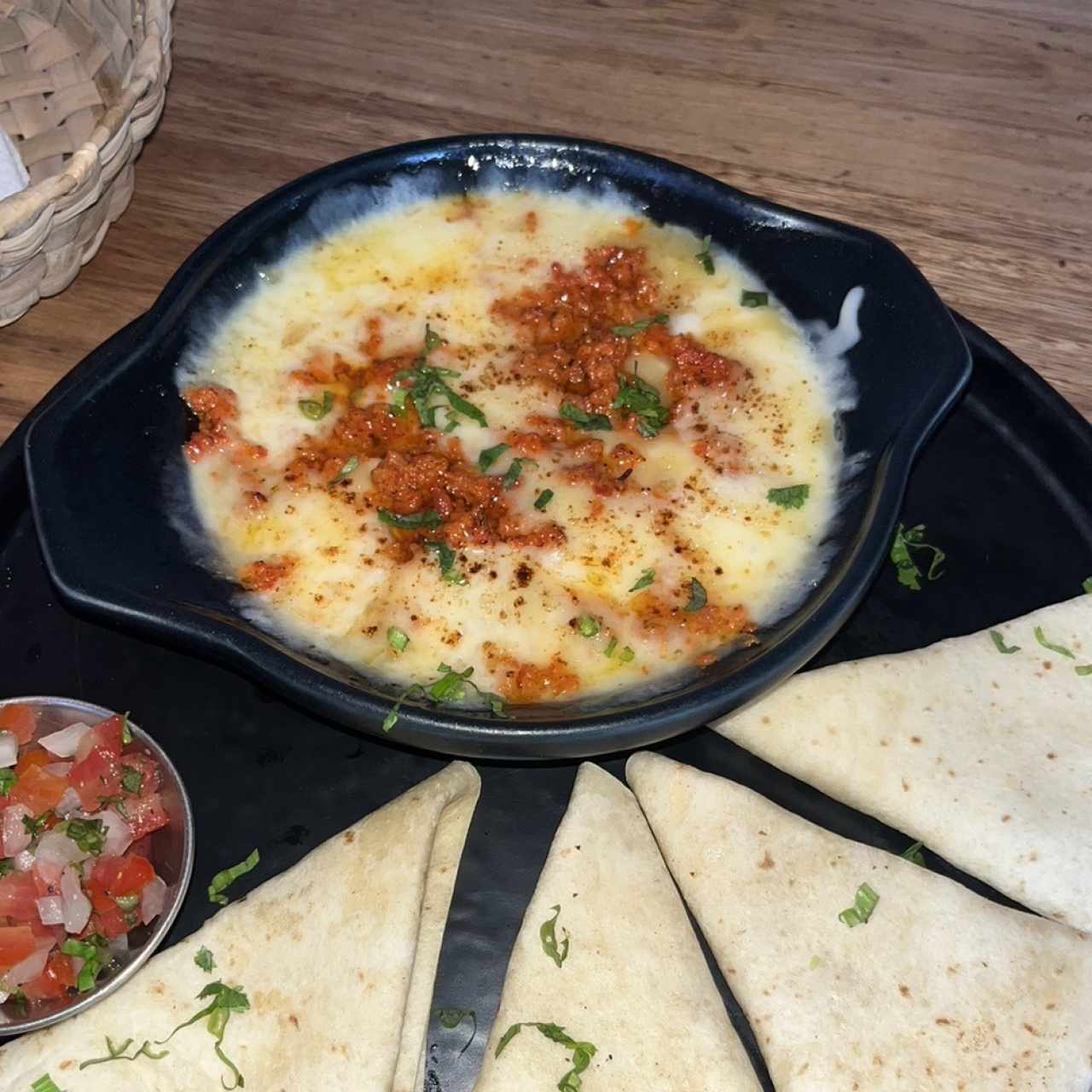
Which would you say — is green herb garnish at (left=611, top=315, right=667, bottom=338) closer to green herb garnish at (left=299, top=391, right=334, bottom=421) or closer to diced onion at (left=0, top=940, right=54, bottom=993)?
green herb garnish at (left=299, top=391, right=334, bottom=421)

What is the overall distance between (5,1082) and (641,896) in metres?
1.62

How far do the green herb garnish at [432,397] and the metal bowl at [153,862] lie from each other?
1.20 m

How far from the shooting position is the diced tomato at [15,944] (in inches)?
122

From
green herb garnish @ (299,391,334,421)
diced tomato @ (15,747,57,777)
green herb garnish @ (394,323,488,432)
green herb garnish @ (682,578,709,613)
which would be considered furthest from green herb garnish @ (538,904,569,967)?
green herb garnish @ (299,391,334,421)

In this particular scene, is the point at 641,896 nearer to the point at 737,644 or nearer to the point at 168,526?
→ the point at 737,644

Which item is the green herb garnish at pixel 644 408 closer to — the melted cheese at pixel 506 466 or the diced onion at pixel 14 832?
the melted cheese at pixel 506 466

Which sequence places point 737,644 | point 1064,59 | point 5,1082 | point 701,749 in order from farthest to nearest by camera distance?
point 1064,59 < point 701,749 < point 737,644 < point 5,1082

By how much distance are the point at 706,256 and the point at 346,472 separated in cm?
135

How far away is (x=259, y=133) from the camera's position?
17.5 feet

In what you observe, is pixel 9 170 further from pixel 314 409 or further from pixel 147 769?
pixel 147 769

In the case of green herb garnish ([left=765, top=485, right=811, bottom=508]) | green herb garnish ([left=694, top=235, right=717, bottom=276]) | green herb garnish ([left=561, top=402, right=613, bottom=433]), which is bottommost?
green herb garnish ([left=561, top=402, right=613, bottom=433])

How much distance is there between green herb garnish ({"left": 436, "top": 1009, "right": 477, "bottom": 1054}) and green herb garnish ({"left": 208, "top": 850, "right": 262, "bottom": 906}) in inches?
24.7

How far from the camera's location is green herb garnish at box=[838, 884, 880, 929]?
342 cm

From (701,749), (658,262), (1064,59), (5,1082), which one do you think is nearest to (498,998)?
(701,749)
